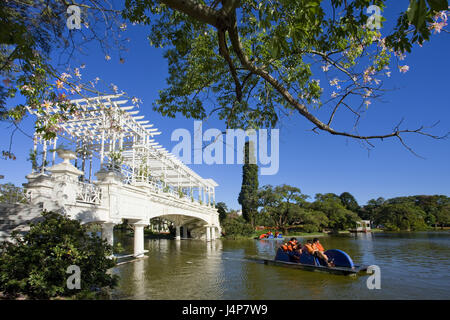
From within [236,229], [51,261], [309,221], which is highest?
[51,261]

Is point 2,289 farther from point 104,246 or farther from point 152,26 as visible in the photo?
point 152,26

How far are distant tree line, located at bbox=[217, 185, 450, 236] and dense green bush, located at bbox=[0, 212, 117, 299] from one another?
33440 mm

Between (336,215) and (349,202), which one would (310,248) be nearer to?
(336,215)

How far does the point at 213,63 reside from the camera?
662 centimetres

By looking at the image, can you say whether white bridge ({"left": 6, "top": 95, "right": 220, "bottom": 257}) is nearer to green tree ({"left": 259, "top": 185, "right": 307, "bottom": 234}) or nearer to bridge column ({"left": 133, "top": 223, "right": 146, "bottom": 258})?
bridge column ({"left": 133, "top": 223, "right": 146, "bottom": 258})

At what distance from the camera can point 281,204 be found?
43.5 meters

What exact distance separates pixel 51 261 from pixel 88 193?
548 centimetres

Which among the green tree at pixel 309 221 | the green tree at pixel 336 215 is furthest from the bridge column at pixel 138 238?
the green tree at pixel 336 215

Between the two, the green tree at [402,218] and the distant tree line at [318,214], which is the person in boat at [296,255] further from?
the green tree at [402,218]

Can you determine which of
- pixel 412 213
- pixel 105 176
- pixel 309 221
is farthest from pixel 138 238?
pixel 412 213

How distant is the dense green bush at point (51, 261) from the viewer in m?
→ 5.56

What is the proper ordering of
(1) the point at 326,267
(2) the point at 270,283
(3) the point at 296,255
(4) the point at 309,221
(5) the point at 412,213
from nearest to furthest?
(2) the point at 270,283 < (1) the point at 326,267 < (3) the point at 296,255 < (4) the point at 309,221 < (5) the point at 412,213
